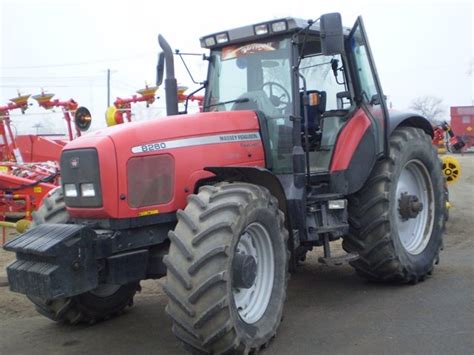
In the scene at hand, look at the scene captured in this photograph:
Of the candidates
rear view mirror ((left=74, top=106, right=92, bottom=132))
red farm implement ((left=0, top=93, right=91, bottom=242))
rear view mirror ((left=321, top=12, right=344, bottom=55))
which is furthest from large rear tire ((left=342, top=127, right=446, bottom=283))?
rear view mirror ((left=74, top=106, right=92, bottom=132))

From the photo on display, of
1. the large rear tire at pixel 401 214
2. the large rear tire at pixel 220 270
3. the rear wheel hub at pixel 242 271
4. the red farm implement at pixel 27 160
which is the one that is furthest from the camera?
the red farm implement at pixel 27 160

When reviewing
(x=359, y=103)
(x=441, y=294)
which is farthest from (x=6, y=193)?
(x=441, y=294)

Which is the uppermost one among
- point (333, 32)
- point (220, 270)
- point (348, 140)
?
point (333, 32)

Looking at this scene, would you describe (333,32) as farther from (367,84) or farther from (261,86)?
(367,84)

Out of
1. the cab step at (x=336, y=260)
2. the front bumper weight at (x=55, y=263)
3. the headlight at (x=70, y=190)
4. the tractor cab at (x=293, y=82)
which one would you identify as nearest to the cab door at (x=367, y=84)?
the tractor cab at (x=293, y=82)

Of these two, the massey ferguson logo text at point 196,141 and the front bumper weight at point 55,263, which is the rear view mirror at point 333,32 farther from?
the front bumper weight at point 55,263

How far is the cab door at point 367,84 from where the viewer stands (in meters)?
5.46

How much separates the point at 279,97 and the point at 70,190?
2.02 meters

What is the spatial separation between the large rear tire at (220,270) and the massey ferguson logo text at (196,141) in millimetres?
522

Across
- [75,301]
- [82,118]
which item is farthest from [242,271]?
[82,118]

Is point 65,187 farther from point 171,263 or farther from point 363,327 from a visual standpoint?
point 363,327

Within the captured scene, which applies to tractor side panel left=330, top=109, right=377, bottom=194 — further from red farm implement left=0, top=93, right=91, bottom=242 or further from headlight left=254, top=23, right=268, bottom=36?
red farm implement left=0, top=93, right=91, bottom=242

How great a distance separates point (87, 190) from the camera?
13.2 feet

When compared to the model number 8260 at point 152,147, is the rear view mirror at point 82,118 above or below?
above
